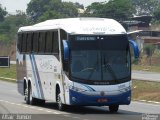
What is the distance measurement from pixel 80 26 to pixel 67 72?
1794 mm

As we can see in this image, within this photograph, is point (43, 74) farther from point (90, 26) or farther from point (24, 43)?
point (90, 26)

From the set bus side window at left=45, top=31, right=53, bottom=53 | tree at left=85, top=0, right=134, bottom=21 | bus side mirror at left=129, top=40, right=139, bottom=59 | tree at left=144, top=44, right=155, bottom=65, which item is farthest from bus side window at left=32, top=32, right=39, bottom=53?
tree at left=85, top=0, right=134, bottom=21

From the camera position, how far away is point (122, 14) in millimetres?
143000

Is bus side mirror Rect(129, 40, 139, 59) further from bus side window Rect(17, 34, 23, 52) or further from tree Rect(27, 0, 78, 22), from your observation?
tree Rect(27, 0, 78, 22)

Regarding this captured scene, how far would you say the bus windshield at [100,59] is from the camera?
26.4 meters

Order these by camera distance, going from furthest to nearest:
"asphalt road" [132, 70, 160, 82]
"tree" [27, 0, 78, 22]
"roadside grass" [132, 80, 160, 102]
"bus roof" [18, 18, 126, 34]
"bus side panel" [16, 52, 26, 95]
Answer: "tree" [27, 0, 78, 22] → "asphalt road" [132, 70, 160, 82] → "roadside grass" [132, 80, 160, 102] → "bus side panel" [16, 52, 26, 95] → "bus roof" [18, 18, 126, 34]

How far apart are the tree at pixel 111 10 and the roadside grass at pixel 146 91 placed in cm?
8870

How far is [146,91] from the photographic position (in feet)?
140

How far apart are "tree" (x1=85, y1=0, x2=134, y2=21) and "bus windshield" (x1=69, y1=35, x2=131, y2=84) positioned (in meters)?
110

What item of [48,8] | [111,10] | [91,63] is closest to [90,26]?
[91,63]

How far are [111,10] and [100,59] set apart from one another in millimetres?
115703

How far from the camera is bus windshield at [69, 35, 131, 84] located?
26.4 metres

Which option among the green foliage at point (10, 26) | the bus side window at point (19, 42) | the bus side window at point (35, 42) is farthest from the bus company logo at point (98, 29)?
the green foliage at point (10, 26)

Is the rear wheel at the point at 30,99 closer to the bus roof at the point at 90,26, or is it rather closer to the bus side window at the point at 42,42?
the bus side window at the point at 42,42
